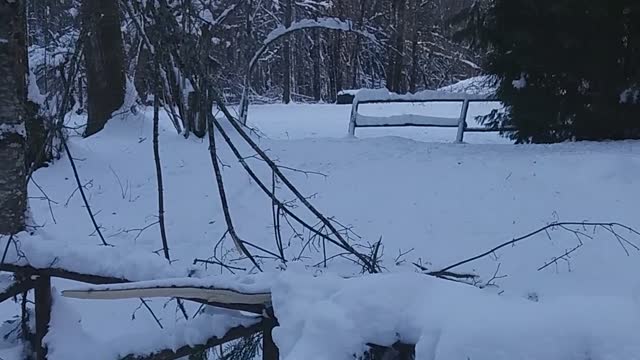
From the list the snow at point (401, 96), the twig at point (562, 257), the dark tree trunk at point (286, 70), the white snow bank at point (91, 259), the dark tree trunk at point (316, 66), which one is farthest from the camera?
the dark tree trunk at point (316, 66)

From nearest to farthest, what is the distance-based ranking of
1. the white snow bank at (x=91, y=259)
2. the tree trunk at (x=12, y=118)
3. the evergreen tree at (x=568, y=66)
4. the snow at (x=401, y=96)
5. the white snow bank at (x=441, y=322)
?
the white snow bank at (x=441, y=322)
the white snow bank at (x=91, y=259)
the tree trunk at (x=12, y=118)
the evergreen tree at (x=568, y=66)
the snow at (x=401, y=96)

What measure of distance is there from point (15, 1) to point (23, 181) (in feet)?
2.52

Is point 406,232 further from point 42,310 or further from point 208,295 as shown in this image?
point 208,295

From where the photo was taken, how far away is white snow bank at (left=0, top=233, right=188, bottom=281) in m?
2.33

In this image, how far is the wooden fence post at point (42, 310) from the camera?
2.59 meters

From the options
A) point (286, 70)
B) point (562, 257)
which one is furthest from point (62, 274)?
point (286, 70)

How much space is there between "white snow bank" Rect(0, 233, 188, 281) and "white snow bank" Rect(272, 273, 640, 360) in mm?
608

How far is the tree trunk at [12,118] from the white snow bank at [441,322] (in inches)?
68.4

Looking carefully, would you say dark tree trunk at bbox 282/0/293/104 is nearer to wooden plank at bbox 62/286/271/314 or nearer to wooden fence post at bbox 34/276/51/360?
wooden fence post at bbox 34/276/51/360

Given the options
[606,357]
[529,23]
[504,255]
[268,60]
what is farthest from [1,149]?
[268,60]

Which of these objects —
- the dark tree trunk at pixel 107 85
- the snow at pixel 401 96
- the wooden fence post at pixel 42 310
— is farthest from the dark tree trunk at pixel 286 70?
the wooden fence post at pixel 42 310

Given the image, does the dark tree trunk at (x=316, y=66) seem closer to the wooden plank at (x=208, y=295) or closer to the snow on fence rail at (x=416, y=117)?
the snow on fence rail at (x=416, y=117)

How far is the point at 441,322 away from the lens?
1.62 metres

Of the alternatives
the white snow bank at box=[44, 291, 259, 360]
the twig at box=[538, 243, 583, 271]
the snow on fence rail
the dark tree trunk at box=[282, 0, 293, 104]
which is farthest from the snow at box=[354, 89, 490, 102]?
the dark tree trunk at box=[282, 0, 293, 104]
